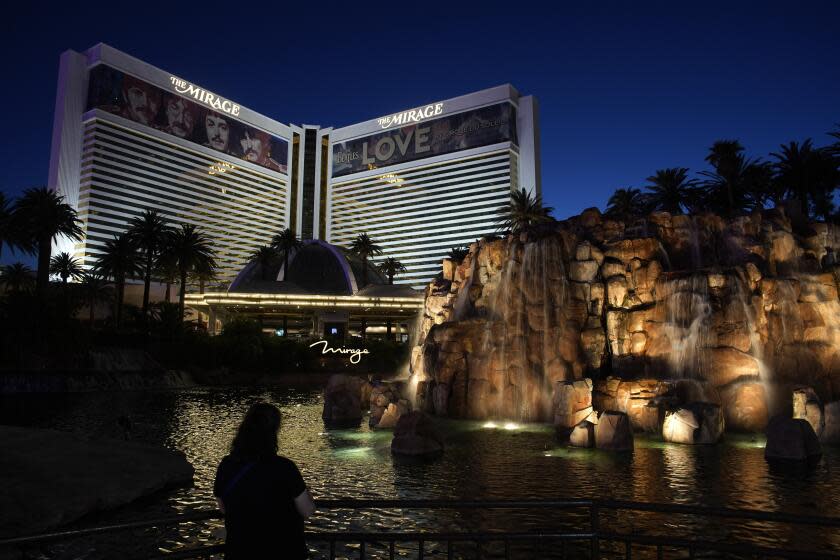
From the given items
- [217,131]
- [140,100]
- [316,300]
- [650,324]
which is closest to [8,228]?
[316,300]

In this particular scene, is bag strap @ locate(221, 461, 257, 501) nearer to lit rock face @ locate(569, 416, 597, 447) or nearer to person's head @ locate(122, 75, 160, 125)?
lit rock face @ locate(569, 416, 597, 447)

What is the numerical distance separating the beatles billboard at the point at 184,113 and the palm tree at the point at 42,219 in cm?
10061

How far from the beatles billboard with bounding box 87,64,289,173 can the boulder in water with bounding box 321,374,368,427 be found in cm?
14703

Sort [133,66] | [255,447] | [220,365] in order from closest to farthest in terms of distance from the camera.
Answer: [255,447], [220,365], [133,66]

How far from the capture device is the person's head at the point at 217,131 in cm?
17412

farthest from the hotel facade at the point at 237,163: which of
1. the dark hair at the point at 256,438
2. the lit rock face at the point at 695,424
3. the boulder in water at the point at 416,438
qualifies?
the dark hair at the point at 256,438

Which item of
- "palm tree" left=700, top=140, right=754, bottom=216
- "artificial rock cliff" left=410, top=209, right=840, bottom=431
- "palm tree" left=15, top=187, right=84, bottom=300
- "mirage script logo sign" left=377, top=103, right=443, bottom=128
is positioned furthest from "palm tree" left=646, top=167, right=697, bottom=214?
"mirage script logo sign" left=377, top=103, right=443, bottom=128

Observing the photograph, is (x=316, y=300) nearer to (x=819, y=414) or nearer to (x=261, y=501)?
(x=819, y=414)

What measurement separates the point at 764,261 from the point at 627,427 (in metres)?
16.5

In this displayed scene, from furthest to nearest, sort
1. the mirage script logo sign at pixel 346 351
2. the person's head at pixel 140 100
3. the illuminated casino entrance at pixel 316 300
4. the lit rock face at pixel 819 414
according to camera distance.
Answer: the person's head at pixel 140 100 → the illuminated casino entrance at pixel 316 300 → the mirage script logo sign at pixel 346 351 → the lit rock face at pixel 819 414

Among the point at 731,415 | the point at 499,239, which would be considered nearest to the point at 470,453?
the point at 731,415

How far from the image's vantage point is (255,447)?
169 inches

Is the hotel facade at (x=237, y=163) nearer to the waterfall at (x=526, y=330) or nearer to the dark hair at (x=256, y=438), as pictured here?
the waterfall at (x=526, y=330)

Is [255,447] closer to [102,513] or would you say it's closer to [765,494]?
[102,513]
